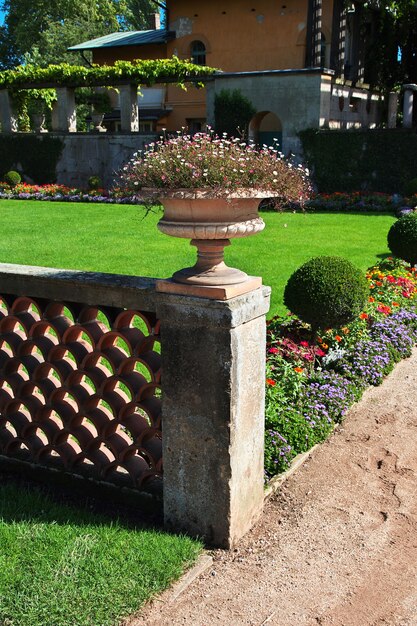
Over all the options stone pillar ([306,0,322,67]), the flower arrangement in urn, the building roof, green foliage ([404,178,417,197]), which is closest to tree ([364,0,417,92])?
stone pillar ([306,0,322,67])

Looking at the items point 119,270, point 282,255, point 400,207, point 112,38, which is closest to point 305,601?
point 119,270

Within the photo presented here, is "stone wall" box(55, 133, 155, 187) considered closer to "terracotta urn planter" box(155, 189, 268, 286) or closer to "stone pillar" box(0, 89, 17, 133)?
"stone pillar" box(0, 89, 17, 133)

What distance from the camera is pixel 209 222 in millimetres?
3178

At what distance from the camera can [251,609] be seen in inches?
124

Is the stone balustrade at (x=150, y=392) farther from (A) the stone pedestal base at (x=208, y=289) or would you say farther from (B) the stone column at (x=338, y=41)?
(B) the stone column at (x=338, y=41)

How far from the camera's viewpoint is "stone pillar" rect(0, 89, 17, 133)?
31.1m

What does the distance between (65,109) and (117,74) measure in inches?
154

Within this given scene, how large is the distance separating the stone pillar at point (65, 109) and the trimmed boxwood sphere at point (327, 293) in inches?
1012

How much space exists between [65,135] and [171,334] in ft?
93.1

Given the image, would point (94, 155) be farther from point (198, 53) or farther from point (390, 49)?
point (390, 49)

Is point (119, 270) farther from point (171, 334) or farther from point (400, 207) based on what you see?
point (400, 207)

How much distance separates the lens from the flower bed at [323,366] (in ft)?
15.8

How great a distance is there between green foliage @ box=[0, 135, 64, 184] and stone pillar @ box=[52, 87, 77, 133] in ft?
2.72

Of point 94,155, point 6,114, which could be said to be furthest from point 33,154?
point 94,155
